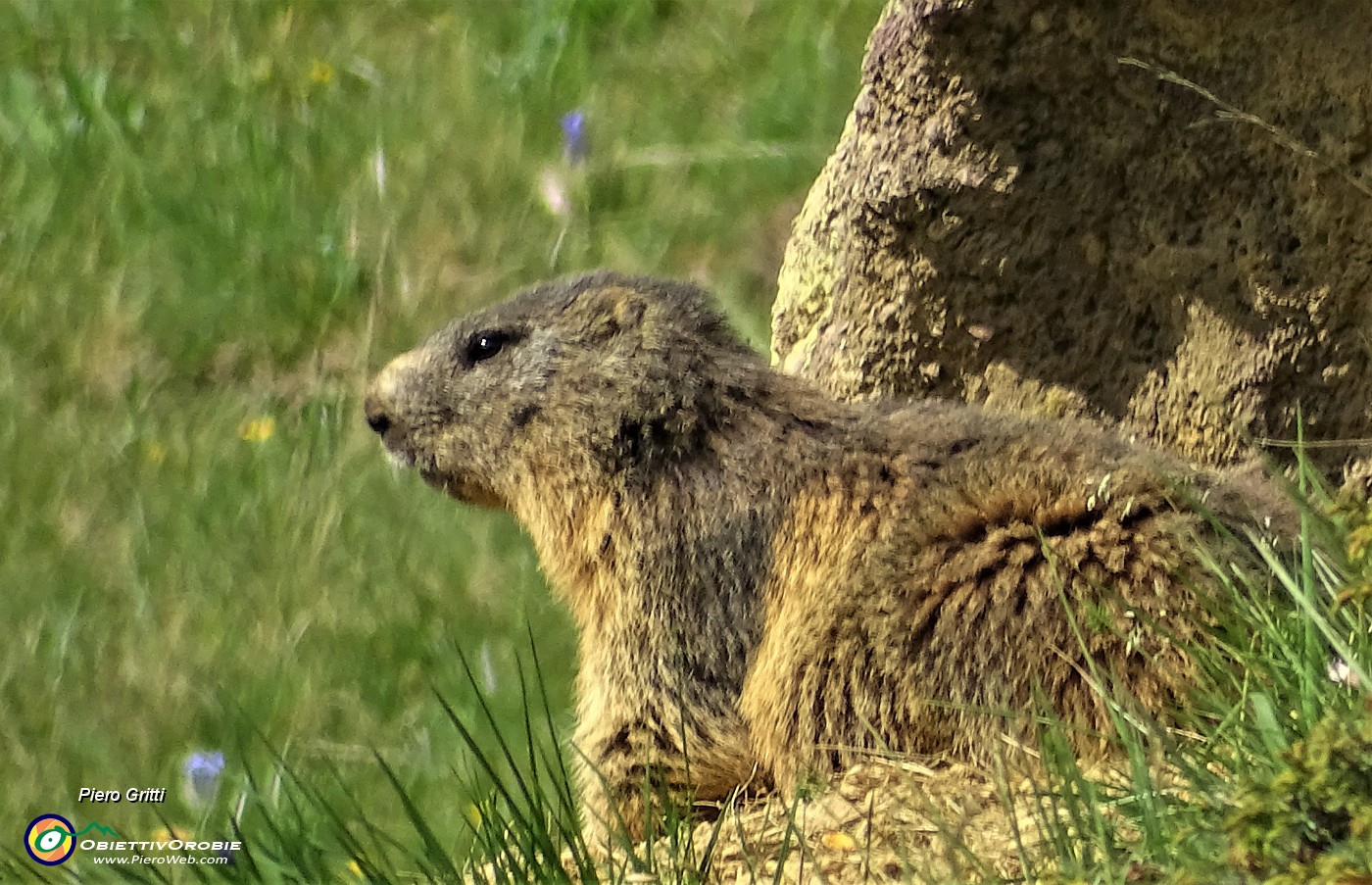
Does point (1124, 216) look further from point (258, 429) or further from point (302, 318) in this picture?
point (302, 318)

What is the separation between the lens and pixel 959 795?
3.08 meters

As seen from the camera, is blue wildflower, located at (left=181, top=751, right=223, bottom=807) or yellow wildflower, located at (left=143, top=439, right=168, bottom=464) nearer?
→ blue wildflower, located at (left=181, top=751, right=223, bottom=807)

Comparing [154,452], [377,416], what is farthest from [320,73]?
[377,416]

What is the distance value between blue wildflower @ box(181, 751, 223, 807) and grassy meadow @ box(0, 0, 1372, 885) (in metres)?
0.02

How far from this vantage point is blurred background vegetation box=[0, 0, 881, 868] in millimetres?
5121

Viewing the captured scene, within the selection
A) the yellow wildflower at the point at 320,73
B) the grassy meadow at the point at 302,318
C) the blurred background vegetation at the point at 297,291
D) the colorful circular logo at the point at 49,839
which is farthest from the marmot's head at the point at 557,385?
the yellow wildflower at the point at 320,73

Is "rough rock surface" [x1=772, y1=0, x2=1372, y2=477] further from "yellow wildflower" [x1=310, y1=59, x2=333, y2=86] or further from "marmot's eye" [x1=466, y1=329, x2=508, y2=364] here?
"yellow wildflower" [x1=310, y1=59, x2=333, y2=86]

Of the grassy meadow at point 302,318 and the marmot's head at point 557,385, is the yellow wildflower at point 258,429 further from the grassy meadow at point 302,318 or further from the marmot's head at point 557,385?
the marmot's head at point 557,385

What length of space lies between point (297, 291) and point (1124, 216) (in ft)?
12.5

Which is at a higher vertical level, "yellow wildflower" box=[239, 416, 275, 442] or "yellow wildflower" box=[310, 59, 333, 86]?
"yellow wildflower" box=[310, 59, 333, 86]

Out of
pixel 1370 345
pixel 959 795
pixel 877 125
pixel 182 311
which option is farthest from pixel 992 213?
pixel 182 311

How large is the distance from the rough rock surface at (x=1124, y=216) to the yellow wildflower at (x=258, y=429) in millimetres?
2781

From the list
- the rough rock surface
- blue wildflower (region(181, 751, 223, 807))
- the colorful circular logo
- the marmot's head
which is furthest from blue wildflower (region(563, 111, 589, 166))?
the colorful circular logo

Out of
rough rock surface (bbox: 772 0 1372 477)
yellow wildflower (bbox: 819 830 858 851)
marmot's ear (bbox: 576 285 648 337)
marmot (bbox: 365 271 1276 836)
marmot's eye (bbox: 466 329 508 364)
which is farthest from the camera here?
marmot's eye (bbox: 466 329 508 364)
